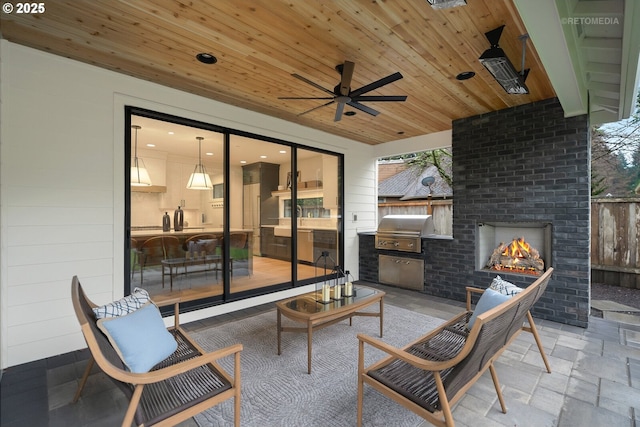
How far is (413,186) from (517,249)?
14.9ft

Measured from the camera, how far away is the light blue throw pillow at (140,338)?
5.16 feet

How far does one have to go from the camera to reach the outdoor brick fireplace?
3535 millimetres

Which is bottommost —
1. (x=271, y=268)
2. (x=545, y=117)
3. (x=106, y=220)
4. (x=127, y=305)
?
(x=271, y=268)

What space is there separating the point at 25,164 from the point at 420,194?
7.61 metres

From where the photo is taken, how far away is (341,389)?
7.16 ft

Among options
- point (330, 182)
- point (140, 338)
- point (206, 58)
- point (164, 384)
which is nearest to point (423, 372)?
point (164, 384)

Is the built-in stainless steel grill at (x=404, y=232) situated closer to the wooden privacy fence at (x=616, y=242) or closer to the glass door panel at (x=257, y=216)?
the glass door panel at (x=257, y=216)

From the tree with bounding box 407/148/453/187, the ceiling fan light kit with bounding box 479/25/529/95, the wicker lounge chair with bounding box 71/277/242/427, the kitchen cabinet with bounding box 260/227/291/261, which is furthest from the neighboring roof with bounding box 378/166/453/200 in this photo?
the wicker lounge chair with bounding box 71/277/242/427

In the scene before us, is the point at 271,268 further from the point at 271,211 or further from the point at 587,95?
the point at 587,95

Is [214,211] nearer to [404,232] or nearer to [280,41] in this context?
[280,41]

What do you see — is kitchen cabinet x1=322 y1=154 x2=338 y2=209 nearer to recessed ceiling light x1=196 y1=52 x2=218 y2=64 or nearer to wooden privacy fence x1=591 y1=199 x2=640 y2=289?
recessed ceiling light x1=196 y1=52 x2=218 y2=64

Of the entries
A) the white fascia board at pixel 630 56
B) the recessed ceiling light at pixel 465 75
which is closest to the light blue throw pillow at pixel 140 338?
the white fascia board at pixel 630 56

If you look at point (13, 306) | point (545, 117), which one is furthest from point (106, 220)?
point (545, 117)

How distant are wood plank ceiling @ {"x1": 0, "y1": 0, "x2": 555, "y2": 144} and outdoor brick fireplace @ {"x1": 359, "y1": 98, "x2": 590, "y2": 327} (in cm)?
54
